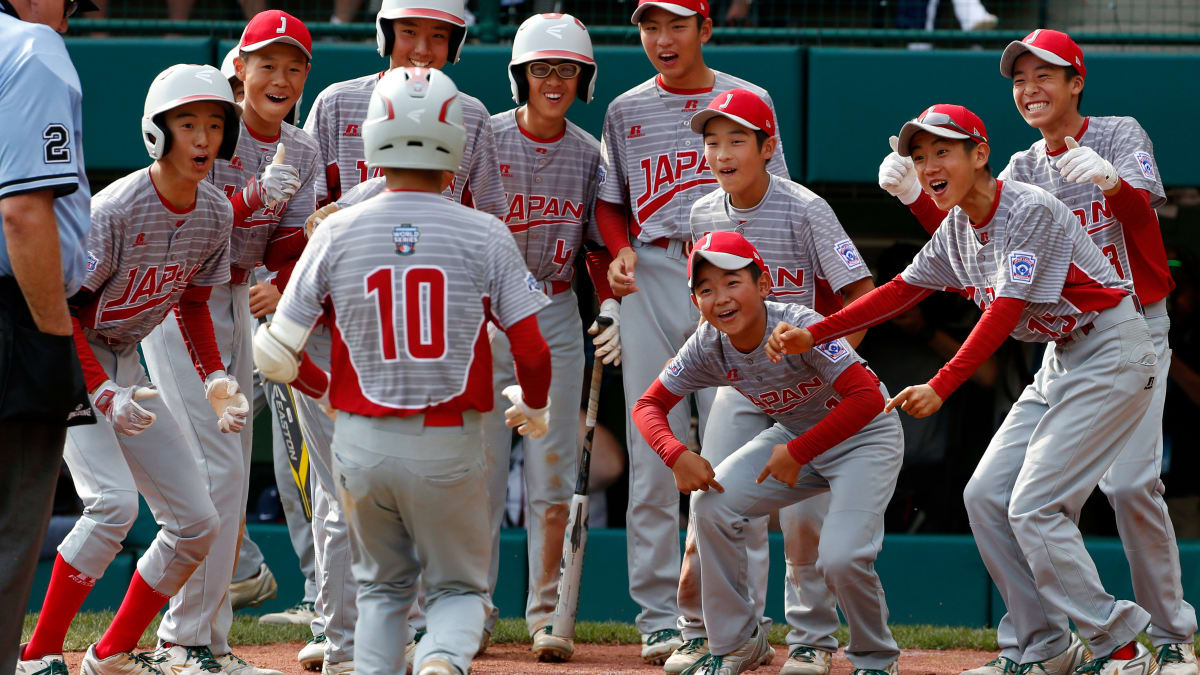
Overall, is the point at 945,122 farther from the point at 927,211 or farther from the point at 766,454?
the point at 766,454

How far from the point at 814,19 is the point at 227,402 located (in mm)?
3355

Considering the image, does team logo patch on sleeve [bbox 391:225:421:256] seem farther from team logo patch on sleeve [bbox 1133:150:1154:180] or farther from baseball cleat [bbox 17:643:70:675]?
team logo patch on sleeve [bbox 1133:150:1154:180]

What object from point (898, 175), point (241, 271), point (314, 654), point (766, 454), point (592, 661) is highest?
point (898, 175)

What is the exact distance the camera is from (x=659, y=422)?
4043 mm

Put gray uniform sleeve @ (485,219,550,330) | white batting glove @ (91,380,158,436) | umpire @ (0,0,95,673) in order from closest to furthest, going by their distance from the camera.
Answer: umpire @ (0,0,95,673) → gray uniform sleeve @ (485,219,550,330) → white batting glove @ (91,380,158,436)

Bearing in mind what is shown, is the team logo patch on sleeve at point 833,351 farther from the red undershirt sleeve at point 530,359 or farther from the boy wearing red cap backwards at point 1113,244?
the red undershirt sleeve at point 530,359

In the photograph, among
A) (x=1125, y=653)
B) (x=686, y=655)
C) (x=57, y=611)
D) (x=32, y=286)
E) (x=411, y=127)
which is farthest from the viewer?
(x=686, y=655)

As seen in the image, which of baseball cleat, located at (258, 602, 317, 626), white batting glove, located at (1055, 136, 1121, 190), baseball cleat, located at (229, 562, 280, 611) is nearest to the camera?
white batting glove, located at (1055, 136, 1121, 190)

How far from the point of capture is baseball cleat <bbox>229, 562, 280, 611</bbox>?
17.8 ft

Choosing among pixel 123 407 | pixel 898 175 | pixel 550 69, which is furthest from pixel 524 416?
pixel 550 69

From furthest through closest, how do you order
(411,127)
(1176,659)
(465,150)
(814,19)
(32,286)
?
(814,19) < (465,150) < (1176,659) < (411,127) < (32,286)

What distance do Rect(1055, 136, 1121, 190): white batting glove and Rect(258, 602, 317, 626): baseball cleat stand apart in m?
3.10

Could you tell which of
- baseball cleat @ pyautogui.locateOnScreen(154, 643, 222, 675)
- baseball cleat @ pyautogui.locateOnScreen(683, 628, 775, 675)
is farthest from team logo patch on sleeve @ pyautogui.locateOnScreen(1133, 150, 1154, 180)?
baseball cleat @ pyautogui.locateOnScreen(154, 643, 222, 675)

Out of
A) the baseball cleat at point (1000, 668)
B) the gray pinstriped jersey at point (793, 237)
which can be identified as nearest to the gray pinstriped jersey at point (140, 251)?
the gray pinstriped jersey at point (793, 237)
